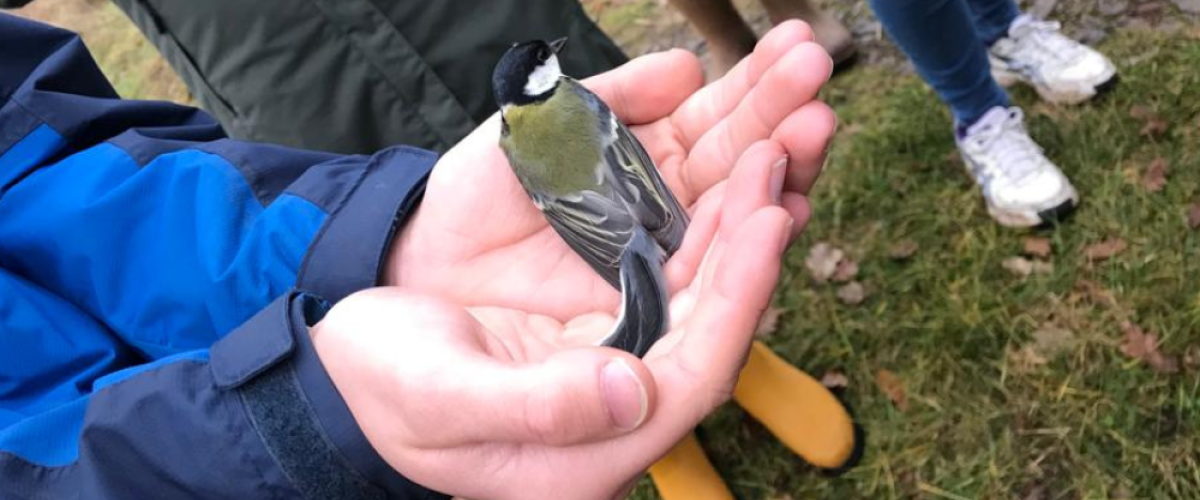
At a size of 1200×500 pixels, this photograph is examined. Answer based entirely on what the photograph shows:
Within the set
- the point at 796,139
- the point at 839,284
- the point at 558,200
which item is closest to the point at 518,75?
the point at 558,200

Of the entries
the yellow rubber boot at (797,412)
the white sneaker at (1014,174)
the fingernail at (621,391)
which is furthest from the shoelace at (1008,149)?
the fingernail at (621,391)

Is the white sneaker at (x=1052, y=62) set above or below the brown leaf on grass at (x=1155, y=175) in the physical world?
above

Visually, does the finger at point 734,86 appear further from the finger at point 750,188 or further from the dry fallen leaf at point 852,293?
the dry fallen leaf at point 852,293

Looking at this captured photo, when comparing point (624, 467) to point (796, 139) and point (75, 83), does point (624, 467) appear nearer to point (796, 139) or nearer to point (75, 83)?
point (796, 139)

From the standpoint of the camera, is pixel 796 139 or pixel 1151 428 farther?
pixel 1151 428

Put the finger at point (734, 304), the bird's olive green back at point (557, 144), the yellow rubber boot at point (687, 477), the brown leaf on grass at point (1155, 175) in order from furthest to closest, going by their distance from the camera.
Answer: the brown leaf on grass at point (1155, 175) < the yellow rubber boot at point (687, 477) < the bird's olive green back at point (557, 144) < the finger at point (734, 304)

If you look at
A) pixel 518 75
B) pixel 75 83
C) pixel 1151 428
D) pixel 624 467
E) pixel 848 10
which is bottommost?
pixel 1151 428
